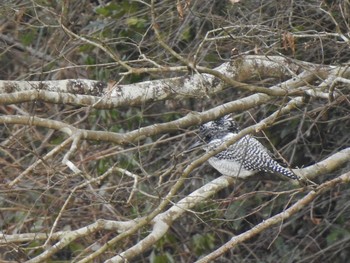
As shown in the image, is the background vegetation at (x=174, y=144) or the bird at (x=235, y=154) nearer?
the bird at (x=235, y=154)

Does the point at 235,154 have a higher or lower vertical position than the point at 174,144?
higher

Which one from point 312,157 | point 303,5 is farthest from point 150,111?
point 303,5

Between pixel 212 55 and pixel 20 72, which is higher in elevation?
pixel 212 55

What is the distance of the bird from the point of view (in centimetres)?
555

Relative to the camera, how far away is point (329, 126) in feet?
21.1

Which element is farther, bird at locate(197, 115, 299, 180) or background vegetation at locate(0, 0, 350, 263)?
background vegetation at locate(0, 0, 350, 263)

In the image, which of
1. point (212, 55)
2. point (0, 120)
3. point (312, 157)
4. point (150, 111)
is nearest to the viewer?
point (0, 120)

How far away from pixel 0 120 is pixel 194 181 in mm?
2401

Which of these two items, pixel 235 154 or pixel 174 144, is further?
pixel 174 144

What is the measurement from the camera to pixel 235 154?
5.67m

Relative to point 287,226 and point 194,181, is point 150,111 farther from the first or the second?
point 287,226

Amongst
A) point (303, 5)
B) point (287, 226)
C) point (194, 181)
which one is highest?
point (303, 5)

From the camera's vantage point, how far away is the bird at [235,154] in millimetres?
5551

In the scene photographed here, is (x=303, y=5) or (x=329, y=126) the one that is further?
(x=329, y=126)
